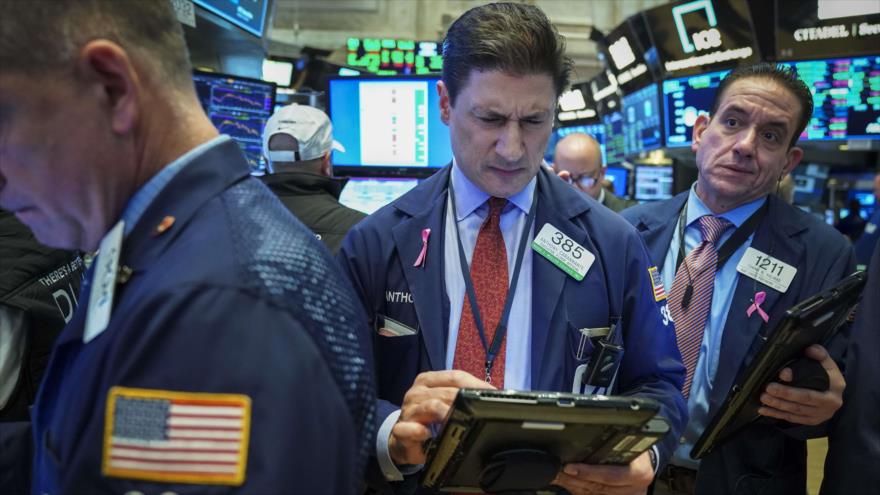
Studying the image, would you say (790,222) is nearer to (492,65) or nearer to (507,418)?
(492,65)

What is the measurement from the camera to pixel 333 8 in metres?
15.5

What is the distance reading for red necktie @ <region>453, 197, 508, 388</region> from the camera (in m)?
1.67

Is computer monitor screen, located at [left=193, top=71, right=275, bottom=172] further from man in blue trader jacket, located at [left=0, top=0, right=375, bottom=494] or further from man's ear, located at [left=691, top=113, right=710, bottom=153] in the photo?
man in blue trader jacket, located at [left=0, top=0, right=375, bottom=494]

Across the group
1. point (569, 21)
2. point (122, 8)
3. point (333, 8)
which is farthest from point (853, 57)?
point (333, 8)

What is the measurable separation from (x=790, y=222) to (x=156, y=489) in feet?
7.51

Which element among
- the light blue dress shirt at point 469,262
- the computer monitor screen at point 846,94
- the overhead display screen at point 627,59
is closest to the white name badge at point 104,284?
the light blue dress shirt at point 469,262

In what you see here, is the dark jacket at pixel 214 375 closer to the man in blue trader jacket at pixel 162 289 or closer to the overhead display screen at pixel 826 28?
the man in blue trader jacket at pixel 162 289

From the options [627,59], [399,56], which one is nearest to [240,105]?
[627,59]

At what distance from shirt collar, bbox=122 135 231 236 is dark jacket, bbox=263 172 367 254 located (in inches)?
73.6

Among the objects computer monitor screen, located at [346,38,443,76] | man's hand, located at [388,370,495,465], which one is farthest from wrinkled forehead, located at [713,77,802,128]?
computer monitor screen, located at [346,38,443,76]

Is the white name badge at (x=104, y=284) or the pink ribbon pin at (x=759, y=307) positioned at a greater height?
the white name badge at (x=104, y=284)

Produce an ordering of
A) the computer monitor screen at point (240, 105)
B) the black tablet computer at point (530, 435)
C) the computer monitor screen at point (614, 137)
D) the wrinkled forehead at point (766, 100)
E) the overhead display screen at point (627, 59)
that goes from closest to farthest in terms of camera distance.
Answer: the black tablet computer at point (530, 435) < the wrinkled forehead at point (766, 100) < the computer monitor screen at point (240, 105) < the overhead display screen at point (627, 59) < the computer monitor screen at point (614, 137)

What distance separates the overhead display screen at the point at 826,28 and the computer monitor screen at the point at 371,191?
3.05m

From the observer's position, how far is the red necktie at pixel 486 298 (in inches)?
65.8
